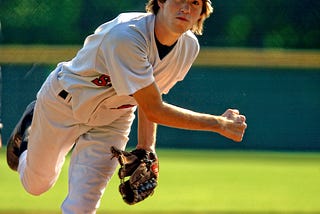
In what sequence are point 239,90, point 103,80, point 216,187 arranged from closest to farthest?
point 103,80
point 216,187
point 239,90

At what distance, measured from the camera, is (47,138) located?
397cm

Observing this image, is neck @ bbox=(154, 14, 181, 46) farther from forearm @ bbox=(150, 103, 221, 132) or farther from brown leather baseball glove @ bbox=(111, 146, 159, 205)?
Result: brown leather baseball glove @ bbox=(111, 146, 159, 205)

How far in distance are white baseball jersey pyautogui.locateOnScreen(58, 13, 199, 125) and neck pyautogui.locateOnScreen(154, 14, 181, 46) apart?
2 centimetres

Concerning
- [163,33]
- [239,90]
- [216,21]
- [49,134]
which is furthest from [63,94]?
[239,90]

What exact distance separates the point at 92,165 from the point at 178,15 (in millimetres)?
816

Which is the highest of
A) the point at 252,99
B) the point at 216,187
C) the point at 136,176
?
the point at 136,176

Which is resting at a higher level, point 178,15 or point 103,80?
point 178,15

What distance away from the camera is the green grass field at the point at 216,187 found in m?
5.33

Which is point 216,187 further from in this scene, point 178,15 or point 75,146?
point 178,15

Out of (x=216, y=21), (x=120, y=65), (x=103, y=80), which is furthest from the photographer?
(x=216, y=21)

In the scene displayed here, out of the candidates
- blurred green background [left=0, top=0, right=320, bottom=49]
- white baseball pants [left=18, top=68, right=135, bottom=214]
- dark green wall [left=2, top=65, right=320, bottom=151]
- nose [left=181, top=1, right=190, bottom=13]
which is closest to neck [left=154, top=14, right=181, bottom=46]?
nose [left=181, top=1, right=190, bottom=13]

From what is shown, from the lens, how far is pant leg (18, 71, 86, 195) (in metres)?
3.91

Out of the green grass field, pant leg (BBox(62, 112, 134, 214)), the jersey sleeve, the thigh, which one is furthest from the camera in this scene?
the green grass field

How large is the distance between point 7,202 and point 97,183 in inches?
68.0
